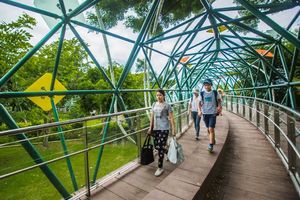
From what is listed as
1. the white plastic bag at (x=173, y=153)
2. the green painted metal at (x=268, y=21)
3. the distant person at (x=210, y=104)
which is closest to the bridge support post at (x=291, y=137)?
the distant person at (x=210, y=104)

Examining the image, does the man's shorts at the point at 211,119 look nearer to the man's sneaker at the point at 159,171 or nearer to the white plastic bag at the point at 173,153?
the white plastic bag at the point at 173,153

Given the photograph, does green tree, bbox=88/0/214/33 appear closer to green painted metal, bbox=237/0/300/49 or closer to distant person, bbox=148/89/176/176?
green painted metal, bbox=237/0/300/49

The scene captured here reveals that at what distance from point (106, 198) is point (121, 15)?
8.81 metres

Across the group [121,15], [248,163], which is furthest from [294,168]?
[121,15]

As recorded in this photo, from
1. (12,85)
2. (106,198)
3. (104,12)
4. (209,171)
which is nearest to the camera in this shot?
(106,198)

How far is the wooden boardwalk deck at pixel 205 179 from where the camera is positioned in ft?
9.68

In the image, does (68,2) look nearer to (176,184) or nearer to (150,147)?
(150,147)

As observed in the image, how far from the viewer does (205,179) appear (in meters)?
3.11

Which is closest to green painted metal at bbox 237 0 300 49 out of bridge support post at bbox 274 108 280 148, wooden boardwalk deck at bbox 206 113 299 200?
bridge support post at bbox 274 108 280 148

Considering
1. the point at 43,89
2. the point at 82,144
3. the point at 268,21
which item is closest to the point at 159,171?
the point at 82,144

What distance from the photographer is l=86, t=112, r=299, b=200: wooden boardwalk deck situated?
2.95 meters

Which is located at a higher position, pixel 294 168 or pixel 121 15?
pixel 121 15

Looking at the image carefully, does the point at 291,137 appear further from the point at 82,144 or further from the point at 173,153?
the point at 82,144

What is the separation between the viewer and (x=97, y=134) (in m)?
3.91
